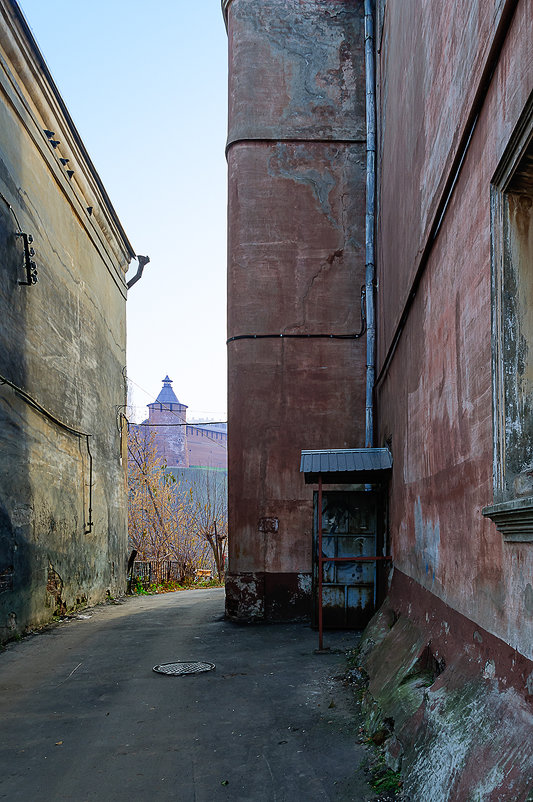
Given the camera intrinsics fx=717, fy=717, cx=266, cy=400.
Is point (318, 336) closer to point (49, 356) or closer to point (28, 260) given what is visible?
point (49, 356)

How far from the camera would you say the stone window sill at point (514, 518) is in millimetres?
2870

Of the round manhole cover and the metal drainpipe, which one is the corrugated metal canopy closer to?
the metal drainpipe

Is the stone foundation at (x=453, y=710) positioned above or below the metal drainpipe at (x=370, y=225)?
below

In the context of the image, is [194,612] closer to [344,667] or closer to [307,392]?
[307,392]

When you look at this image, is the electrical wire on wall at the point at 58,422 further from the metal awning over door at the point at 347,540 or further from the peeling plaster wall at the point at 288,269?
the metal awning over door at the point at 347,540

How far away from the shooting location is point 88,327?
13.4 meters

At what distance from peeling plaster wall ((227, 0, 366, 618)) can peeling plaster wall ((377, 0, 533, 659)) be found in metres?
3.20

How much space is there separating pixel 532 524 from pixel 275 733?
10.0ft

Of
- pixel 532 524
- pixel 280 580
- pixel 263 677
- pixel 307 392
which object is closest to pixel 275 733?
pixel 263 677

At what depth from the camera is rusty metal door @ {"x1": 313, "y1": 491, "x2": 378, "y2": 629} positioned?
9.05 metres

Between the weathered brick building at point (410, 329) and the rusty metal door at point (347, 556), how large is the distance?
9 cm

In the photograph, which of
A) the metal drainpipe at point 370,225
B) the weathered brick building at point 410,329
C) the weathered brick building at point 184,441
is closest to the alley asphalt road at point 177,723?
the weathered brick building at point 410,329

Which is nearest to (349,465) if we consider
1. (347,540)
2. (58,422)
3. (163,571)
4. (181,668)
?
(347,540)

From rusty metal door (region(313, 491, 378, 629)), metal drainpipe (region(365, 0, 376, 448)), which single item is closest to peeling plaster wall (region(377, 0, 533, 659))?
rusty metal door (region(313, 491, 378, 629))
